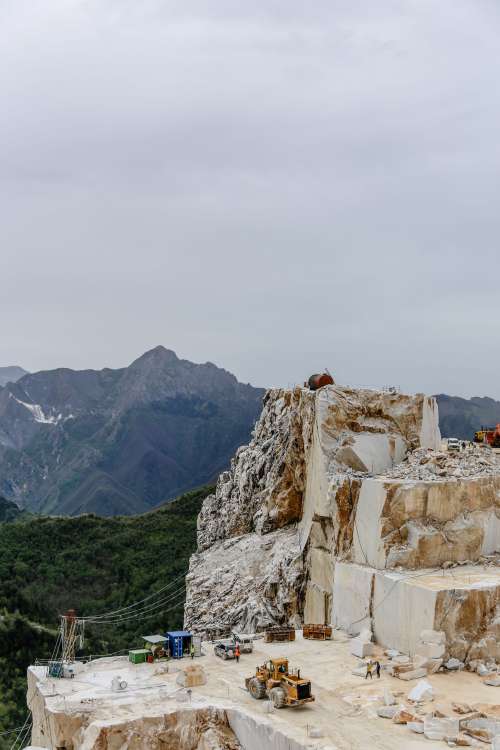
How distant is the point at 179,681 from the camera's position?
86.8 feet

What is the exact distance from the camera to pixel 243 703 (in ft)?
81.6

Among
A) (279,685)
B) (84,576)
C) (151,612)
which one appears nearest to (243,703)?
(279,685)

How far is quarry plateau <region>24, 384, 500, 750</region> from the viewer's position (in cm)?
2370

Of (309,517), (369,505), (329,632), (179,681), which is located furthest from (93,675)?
(309,517)

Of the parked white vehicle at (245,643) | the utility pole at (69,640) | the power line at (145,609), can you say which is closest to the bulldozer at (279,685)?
the parked white vehicle at (245,643)

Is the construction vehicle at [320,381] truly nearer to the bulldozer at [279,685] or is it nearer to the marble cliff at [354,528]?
the marble cliff at [354,528]

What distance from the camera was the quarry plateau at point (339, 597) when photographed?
933 inches

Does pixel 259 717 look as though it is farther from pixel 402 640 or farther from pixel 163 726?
pixel 402 640

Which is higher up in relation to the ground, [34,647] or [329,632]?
[329,632]

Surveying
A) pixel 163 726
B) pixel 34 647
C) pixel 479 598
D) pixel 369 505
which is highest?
pixel 369 505

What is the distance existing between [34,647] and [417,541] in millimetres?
39642

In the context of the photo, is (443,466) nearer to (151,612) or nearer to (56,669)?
(56,669)

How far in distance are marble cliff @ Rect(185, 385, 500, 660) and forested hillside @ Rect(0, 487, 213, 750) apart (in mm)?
17573

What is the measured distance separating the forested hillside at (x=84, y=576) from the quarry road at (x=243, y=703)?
2445 cm
